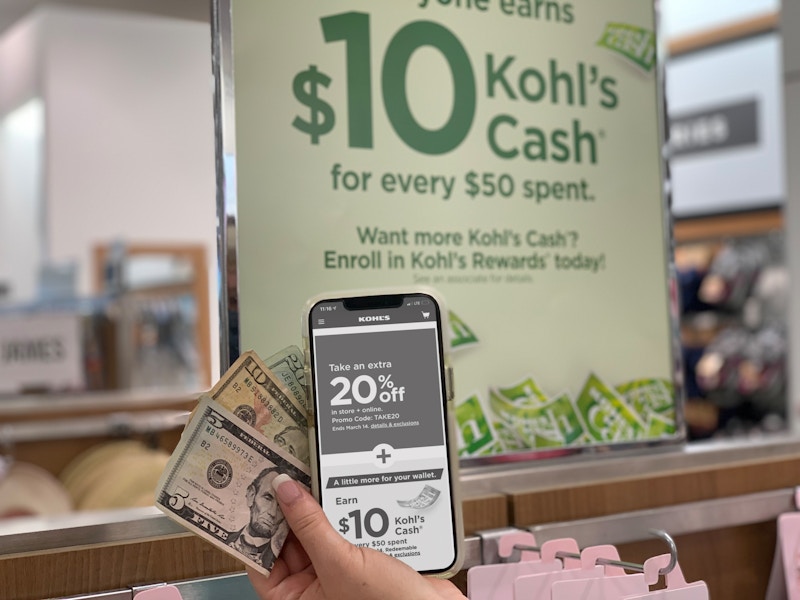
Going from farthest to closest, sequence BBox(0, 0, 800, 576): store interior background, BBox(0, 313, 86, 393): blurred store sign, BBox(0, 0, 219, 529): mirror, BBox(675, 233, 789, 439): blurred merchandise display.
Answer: BBox(0, 0, 219, 529): mirror, BBox(0, 0, 800, 576): store interior background, BBox(675, 233, 789, 439): blurred merchandise display, BBox(0, 313, 86, 393): blurred store sign

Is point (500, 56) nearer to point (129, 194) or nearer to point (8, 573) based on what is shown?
point (8, 573)

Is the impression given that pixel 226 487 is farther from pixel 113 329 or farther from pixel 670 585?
pixel 113 329

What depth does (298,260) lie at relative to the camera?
1207 millimetres

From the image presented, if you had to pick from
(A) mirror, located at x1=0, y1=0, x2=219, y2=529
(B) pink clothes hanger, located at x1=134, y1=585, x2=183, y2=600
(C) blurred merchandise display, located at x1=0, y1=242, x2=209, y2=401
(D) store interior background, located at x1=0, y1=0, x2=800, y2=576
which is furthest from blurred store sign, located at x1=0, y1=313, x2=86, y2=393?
(B) pink clothes hanger, located at x1=134, y1=585, x2=183, y2=600

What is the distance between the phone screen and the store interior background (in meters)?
4.06

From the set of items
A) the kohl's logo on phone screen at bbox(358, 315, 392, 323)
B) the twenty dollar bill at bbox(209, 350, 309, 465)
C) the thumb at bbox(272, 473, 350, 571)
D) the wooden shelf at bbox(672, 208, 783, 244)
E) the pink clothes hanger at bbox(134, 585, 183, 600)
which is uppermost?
the wooden shelf at bbox(672, 208, 783, 244)

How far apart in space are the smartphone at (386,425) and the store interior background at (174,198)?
4054mm

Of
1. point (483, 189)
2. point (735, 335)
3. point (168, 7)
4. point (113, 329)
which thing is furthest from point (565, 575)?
point (735, 335)

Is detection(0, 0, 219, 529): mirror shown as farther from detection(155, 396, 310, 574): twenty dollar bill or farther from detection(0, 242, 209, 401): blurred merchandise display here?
detection(155, 396, 310, 574): twenty dollar bill

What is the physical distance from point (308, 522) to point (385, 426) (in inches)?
4.9

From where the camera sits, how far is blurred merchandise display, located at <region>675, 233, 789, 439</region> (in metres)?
5.40

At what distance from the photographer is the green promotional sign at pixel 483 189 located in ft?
3.93

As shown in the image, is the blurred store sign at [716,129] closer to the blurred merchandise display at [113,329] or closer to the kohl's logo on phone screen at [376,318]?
the blurred merchandise display at [113,329]

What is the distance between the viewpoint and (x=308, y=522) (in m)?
0.87
